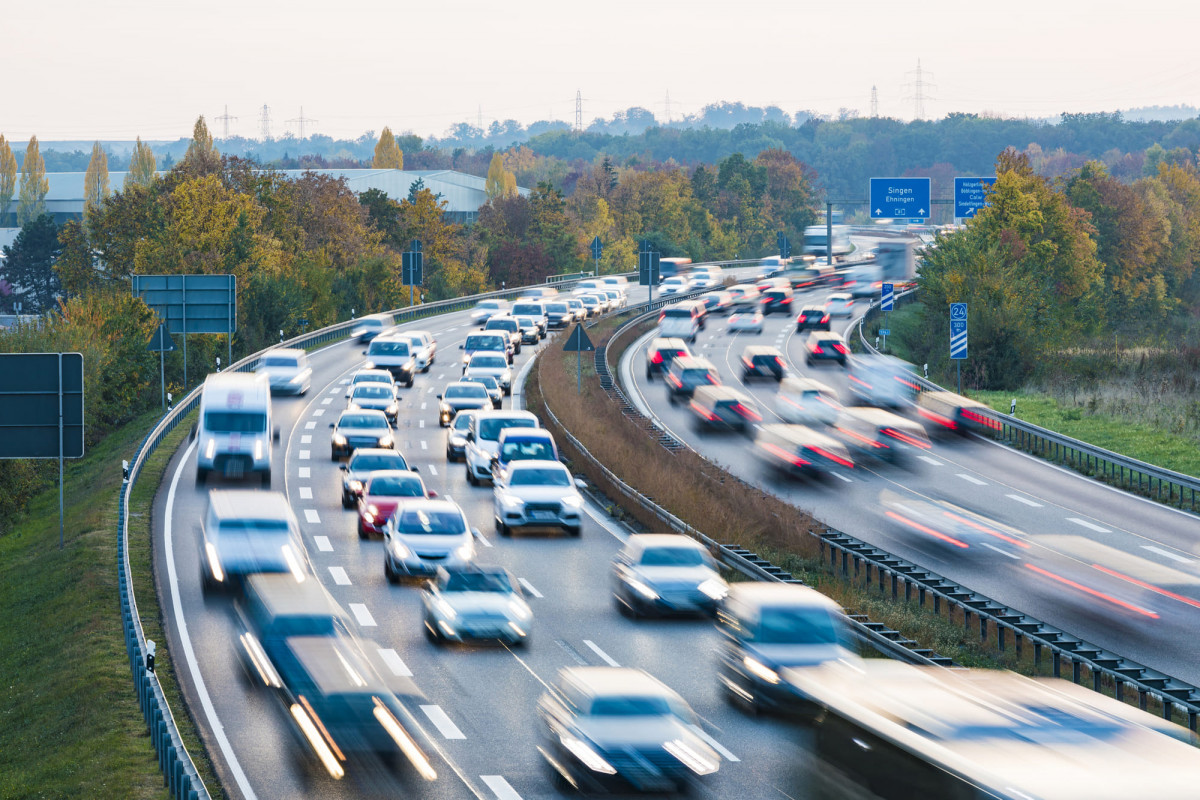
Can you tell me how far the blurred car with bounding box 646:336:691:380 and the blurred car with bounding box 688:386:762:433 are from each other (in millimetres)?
8886

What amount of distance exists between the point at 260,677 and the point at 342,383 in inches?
1384

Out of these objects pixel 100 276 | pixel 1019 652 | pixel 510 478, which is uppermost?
pixel 100 276

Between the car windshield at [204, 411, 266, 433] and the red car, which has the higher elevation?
the car windshield at [204, 411, 266, 433]

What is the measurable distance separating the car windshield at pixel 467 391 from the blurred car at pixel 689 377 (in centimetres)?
912

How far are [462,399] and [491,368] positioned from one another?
609cm

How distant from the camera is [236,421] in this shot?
3325 cm

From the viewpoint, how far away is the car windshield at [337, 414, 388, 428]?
37.3 metres

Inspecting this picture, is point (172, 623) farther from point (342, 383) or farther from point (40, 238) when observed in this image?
point (40, 238)

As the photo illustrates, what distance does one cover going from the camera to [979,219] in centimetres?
9994

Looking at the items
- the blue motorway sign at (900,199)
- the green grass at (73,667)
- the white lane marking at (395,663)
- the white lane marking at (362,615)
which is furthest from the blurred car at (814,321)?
the white lane marking at (395,663)

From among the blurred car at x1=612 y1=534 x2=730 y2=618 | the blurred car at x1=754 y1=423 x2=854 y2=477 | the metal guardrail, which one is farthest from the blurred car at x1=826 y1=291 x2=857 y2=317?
the blurred car at x1=612 y1=534 x2=730 y2=618

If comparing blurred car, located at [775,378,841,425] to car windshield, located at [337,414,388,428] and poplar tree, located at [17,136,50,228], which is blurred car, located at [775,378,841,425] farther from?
poplar tree, located at [17,136,50,228]

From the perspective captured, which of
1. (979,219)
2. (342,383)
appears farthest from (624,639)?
(979,219)

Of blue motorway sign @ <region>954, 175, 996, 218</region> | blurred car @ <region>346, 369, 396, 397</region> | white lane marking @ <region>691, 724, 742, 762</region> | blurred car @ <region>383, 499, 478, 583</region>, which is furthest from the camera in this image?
blue motorway sign @ <region>954, 175, 996, 218</region>
